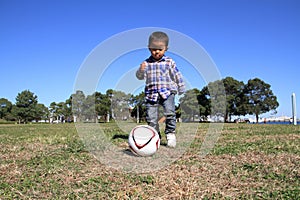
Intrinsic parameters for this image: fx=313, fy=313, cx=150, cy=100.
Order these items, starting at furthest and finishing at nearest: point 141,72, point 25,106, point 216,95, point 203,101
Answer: point 25,106, point 203,101, point 216,95, point 141,72

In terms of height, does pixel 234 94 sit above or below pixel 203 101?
above

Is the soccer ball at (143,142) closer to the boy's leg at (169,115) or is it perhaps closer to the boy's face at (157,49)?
the boy's leg at (169,115)

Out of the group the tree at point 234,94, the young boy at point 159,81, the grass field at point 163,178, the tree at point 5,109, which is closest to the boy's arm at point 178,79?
the young boy at point 159,81

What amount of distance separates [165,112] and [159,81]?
0.56m

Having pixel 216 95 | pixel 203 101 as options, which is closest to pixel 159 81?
pixel 216 95

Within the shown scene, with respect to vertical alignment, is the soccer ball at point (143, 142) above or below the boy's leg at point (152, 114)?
below

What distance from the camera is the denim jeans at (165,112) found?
18.1ft

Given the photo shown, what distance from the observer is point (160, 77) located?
216 inches

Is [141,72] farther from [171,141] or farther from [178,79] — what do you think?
[171,141]

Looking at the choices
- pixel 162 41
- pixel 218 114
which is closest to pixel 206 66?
pixel 162 41

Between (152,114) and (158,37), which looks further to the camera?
(152,114)

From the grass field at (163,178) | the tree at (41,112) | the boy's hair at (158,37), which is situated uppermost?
the tree at (41,112)

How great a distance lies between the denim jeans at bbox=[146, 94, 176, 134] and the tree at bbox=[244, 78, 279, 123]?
4987 cm

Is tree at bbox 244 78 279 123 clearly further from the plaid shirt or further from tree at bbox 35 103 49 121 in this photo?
the plaid shirt
